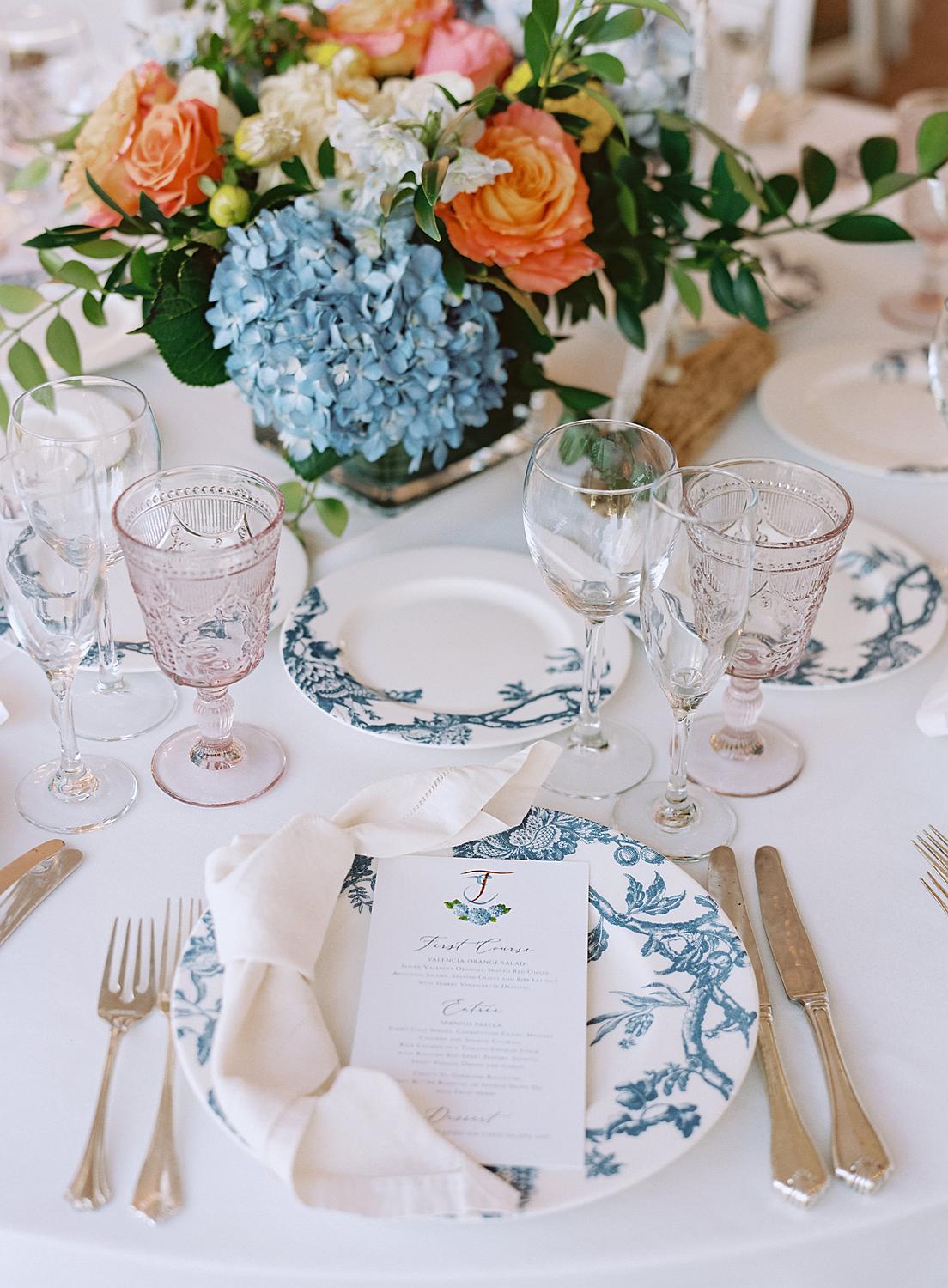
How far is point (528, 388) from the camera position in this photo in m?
1.30

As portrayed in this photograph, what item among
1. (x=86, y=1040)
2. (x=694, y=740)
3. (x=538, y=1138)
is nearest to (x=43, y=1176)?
(x=86, y=1040)

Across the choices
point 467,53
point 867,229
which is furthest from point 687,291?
point 467,53

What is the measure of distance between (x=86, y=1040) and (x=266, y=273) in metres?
0.63

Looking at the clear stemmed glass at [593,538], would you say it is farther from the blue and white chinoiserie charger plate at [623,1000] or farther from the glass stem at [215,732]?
the glass stem at [215,732]

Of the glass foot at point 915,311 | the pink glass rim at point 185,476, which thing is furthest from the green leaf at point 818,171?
the pink glass rim at point 185,476

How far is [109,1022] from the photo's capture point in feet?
2.65

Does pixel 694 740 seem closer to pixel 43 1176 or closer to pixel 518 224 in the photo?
pixel 518 224

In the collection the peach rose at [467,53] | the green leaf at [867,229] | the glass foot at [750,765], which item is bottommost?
the glass foot at [750,765]

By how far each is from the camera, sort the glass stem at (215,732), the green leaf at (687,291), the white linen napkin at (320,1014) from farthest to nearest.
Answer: the green leaf at (687,291) < the glass stem at (215,732) < the white linen napkin at (320,1014)

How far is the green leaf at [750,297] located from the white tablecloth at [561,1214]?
0.40 m

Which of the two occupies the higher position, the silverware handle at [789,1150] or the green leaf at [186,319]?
the green leaf at [186,319]

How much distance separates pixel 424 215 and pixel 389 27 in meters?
0.31

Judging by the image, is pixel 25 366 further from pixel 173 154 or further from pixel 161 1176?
pixel 161 1176

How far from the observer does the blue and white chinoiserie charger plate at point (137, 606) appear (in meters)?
1.12
